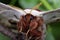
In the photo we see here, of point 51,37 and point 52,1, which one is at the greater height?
point 52,1

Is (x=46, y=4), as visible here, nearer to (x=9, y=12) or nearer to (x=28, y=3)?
(x=28, y=3)

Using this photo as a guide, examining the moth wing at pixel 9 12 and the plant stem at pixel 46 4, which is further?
the plant stem at pixel 46 4

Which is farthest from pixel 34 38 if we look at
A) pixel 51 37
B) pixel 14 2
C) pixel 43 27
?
pixel 14 2

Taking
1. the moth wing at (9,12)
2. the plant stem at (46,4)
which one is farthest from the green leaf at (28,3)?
the moth wing at (9,12)

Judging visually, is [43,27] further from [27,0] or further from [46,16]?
[27,0]

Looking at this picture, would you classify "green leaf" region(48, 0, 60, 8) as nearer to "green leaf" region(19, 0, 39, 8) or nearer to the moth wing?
"green leaf" region(19, 0, 39, 8)

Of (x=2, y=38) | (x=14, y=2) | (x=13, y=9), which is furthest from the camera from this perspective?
(x=14, y=2)

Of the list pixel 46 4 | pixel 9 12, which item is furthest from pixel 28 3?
pixel 9 12

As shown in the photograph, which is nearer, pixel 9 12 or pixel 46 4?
pixel 9 12

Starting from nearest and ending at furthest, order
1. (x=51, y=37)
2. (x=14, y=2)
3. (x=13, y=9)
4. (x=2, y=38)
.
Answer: (x=13, y=9) → (x=2, y=38) → (x=51, y=37) → (x=14, y=2)

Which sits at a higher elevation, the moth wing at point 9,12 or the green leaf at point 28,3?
the moth wing at point 9,12

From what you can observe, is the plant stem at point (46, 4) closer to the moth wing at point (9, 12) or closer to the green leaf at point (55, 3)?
the green leaf at point (55, 3)
